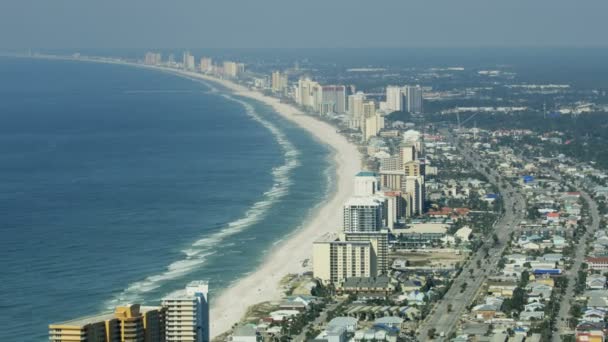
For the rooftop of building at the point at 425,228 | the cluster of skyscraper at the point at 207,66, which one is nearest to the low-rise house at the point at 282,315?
the rooftop of building at the point at 425,228

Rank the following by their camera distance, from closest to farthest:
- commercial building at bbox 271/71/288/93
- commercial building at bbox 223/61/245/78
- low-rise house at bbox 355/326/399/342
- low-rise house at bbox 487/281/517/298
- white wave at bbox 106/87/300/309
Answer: low-rise house at bbox 355/326/399/342 < white wave at bbox 106/87/300/309 < low-rise house at bbox 487/281/517/298 < commercial building at bbox 271/71/288/93 < commercial building at bbox 223/61/245/78

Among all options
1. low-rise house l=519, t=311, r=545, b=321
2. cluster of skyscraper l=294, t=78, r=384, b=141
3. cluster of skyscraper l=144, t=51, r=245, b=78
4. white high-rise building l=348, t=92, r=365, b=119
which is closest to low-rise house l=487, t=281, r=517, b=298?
low-rise house l=519, t=311, r=545, b=321

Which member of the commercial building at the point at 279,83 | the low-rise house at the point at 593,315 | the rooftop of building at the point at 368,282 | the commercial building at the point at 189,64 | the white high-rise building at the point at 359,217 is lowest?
the commercial building at the point at 189,64

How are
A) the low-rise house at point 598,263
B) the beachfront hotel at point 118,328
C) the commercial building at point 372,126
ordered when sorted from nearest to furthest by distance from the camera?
the beachfront hotel at point 118,328
the low-rise house at point 598,263
the commercial building at point 372,126

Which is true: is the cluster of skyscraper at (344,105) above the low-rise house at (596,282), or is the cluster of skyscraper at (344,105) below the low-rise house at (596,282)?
below

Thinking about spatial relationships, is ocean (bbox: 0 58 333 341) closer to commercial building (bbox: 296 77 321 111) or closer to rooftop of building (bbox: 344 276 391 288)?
rooftop of building (bbox: 344 276 391 288)

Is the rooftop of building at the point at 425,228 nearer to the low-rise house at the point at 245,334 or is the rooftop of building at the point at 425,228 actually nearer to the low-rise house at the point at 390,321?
the low-rise house at the point at 390,321

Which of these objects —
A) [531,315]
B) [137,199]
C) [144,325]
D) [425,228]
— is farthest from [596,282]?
[144,325]
